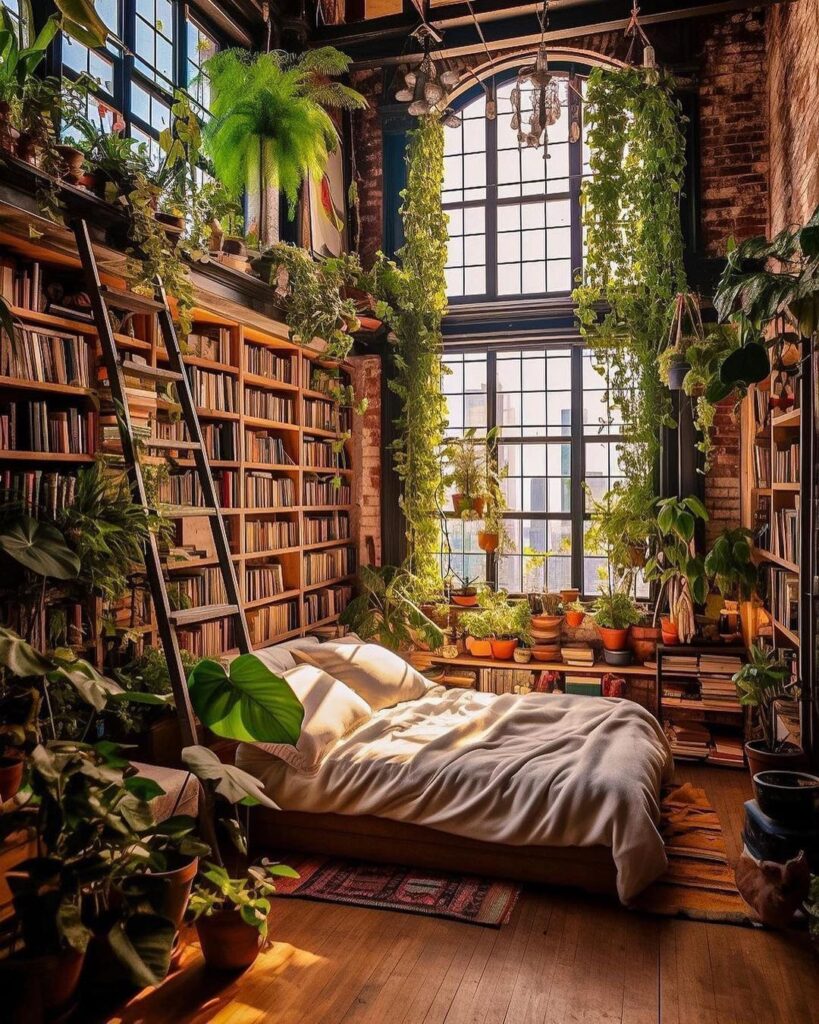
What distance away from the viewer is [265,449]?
213 inches

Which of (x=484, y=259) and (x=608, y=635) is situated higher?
(x=484, y=259)

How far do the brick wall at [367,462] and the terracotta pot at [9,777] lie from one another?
13.9 ft

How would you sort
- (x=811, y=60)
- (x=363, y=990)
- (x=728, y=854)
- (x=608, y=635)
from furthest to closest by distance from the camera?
(x=608, y=635) → (x=811, y=60) → (x=728, y=854) → (x=363, y=990)

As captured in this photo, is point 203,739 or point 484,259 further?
point 484,259

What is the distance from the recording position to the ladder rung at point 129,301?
3521 millimetres

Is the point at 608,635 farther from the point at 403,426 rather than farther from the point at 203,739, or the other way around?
the point at 203,739

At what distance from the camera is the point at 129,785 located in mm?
2525

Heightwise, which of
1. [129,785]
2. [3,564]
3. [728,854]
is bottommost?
[728,854]

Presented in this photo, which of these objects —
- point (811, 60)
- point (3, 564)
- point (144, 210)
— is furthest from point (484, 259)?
point (3, 564)

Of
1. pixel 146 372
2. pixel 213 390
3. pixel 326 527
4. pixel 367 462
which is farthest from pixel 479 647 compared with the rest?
pixel 146 372

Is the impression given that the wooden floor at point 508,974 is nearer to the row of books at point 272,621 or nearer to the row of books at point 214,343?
the row of books at point 272,621

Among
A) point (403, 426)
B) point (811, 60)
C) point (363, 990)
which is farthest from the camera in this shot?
point (403, 426)

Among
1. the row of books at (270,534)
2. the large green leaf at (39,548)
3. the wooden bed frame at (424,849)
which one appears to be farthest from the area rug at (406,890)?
the row of books at (270,534)

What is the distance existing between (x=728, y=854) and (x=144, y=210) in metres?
3.98
